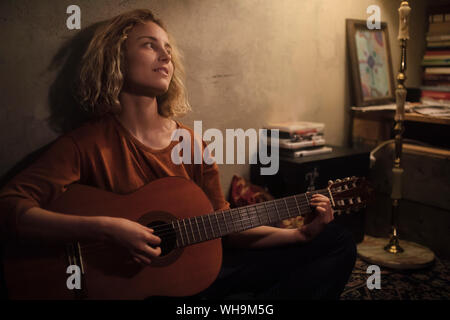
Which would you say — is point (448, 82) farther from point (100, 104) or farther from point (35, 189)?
point (35, 189)

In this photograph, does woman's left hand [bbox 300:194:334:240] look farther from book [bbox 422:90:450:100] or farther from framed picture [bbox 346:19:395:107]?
book [bbox 422:90:450:100]

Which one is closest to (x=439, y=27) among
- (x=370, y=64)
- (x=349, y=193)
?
(x=370, y=64)

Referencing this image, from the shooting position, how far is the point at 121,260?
1.41 m

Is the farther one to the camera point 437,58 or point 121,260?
point 437,58

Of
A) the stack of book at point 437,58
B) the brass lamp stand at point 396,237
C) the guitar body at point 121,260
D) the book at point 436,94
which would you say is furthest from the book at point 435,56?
the guitar body at point 121,260

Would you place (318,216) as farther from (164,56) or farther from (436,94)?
(436,94)

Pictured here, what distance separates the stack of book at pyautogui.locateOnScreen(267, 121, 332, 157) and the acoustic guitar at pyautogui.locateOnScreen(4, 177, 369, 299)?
841 millimetres

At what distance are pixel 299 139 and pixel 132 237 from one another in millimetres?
1414

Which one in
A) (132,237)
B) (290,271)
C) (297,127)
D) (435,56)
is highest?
(435,56)

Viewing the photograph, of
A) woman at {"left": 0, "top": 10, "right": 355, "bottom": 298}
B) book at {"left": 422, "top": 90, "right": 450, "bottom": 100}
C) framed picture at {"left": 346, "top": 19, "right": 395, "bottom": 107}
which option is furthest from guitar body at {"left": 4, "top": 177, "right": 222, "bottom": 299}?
book at {"left": 422, "top": 90, "right": 450, "bottom": 100}

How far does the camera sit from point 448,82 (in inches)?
130
